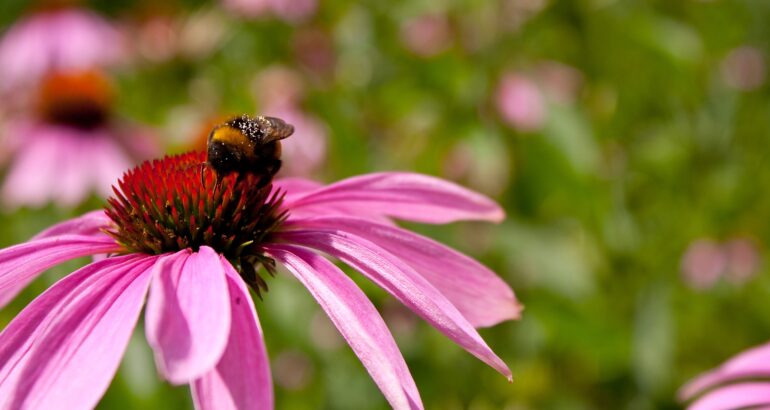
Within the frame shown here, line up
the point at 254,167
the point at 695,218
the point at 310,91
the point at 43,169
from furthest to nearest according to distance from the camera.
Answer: the point at 43,169
the point at 695,218
the point at 310,91
the point at 254,167

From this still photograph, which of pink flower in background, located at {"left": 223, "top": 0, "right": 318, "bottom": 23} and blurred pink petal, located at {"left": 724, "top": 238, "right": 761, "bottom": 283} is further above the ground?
pink flower in background, located at {"left": 223, "top": 0, "right": 318, "bottom": 23}

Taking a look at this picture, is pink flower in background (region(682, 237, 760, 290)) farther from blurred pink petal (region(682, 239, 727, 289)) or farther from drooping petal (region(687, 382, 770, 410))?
drooping petal (region(687, 382, 770, 410))

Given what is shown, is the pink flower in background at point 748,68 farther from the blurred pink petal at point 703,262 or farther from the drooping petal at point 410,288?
the drooping petal at point 410,288

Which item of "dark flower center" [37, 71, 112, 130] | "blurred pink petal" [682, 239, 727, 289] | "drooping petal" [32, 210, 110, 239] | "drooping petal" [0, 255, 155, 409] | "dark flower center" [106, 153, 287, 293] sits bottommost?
"drooping petal" [0, 255, 155, 409]

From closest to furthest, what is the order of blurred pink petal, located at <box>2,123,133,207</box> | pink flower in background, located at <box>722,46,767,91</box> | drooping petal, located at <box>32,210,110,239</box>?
drooping petal, located at <box>32,210,110,239</box> < blurred pink petal, located at <box>2,123,133,207</box> < pink flower in background, located at <box>722,46,767,91</box>

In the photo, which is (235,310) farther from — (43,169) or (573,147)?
(43,169)

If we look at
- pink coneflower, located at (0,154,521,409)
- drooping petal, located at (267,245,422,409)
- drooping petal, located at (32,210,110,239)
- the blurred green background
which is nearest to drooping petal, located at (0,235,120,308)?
pink coneflower, located at (0,154,521,409)

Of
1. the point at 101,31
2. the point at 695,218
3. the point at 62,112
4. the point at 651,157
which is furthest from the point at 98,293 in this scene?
the point at 101,31

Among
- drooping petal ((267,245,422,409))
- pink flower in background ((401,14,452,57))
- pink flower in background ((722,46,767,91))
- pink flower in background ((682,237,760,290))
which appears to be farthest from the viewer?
pink flower in background ((722,46,767,91))
